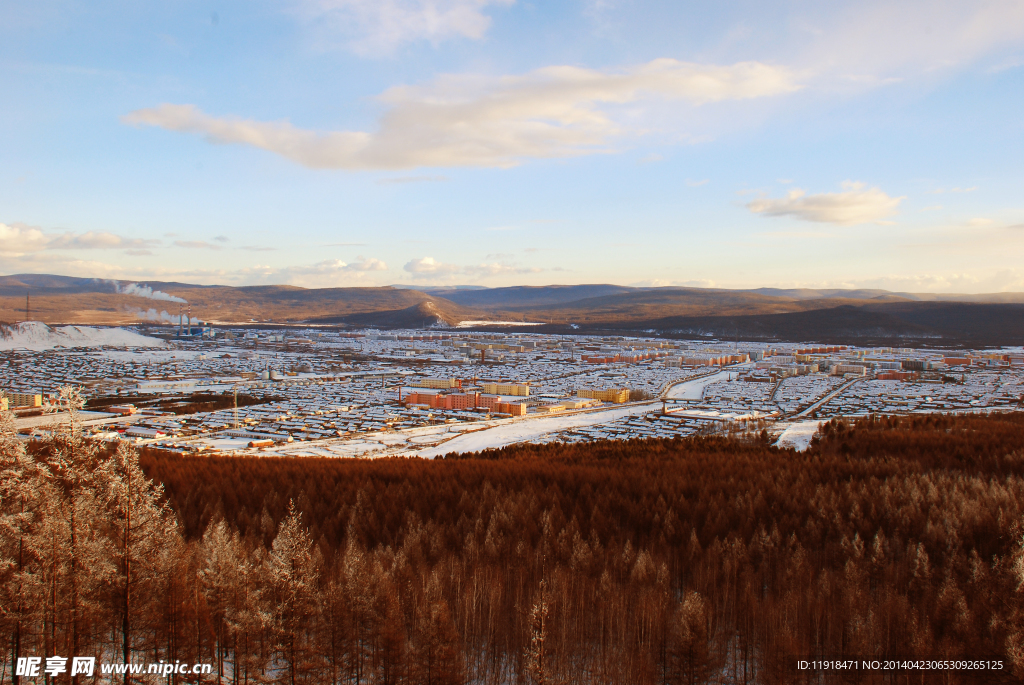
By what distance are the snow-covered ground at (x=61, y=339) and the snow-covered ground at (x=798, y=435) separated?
8235 cm

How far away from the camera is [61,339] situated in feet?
295

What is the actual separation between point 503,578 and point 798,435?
865 inches

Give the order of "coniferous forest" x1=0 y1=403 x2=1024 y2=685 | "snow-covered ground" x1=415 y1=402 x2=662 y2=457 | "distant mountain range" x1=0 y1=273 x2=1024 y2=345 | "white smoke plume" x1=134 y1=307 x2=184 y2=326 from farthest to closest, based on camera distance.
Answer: "white smoke plume" x1=134 y1=307 x2=184 y2=326, "distant mountain range" x1=0 y1=273 x2=1024 y2=345, "snow-covered ground" x1=415 y1=402 x2=662 y2=457, "coniferous forest" x1=0 y1=403 x2=1024 y2=685

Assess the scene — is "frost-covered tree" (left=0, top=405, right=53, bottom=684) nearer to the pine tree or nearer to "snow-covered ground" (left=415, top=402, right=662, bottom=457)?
the pine tree

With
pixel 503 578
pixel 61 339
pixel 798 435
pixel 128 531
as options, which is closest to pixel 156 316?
pixel 61 339

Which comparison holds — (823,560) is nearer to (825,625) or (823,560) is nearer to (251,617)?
(825,625)

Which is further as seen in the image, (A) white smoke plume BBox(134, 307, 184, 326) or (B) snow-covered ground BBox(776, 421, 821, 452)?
(A) white smoke plume BBox(134, 307, 184, 326)

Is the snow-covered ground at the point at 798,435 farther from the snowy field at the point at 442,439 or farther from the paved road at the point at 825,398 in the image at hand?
the snowy field at the point at 442,439

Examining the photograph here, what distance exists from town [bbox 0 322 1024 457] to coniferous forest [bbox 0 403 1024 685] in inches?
66.6

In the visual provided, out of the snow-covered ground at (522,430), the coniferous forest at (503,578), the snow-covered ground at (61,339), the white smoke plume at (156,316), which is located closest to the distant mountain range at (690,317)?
the white smoke plume at (156,316)

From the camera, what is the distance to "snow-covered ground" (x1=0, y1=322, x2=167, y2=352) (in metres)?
85.6

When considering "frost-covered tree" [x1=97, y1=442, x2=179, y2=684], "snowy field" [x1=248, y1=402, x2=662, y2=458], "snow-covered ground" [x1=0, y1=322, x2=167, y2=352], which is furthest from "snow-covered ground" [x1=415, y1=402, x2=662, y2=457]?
"snow-covered ground" [x1=0, y1=322, x2=167, y2=352]

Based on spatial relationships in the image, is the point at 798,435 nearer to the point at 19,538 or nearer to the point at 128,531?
the point at 128,531

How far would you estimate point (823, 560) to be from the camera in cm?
1052
